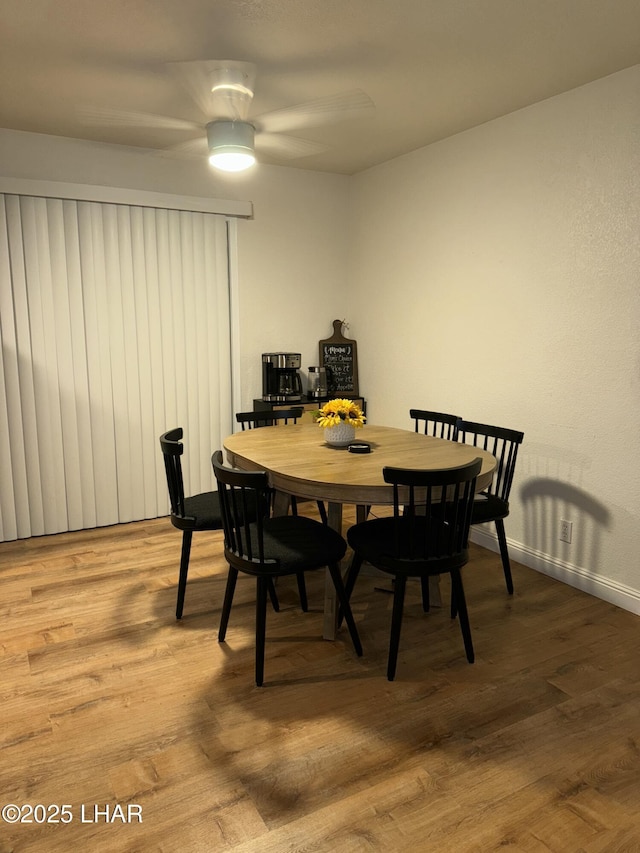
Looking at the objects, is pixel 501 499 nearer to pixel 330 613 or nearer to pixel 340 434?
pixel 340 434

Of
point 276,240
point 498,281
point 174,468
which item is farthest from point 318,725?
point 276,240

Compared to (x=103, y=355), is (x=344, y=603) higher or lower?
lower

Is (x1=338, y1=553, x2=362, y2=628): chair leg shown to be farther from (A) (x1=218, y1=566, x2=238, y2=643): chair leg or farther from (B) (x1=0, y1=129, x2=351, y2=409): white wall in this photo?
(B) (x1=0, y1=129, x2=351, y2=409): white wall

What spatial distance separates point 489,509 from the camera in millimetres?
3074

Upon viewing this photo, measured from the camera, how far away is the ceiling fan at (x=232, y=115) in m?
2.92

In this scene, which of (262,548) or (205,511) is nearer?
(262,548)

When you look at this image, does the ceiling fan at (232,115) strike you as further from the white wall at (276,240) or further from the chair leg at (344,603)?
the chair leg at (344,603)

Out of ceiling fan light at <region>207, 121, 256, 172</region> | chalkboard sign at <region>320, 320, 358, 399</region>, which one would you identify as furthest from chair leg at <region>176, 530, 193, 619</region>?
chalkboard sign at <region>320, 320, 358, 399</region>

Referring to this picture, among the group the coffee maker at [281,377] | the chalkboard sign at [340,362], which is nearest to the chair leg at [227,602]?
the coffee maker at [281,377]

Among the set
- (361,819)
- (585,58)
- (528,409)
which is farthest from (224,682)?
(585,58)

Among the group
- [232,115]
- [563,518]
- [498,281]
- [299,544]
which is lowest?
[563,518]

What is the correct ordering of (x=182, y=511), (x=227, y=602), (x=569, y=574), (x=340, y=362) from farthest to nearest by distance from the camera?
1. (x=340, y=362)
2. (x=569, y=574)
3. (x=182, y=511)
4. (x=227, y=602)

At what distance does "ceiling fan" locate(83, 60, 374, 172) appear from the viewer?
2.92 meters

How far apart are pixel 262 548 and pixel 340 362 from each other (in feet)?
9.71
